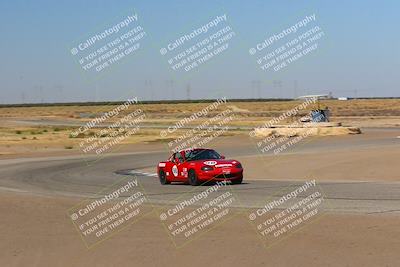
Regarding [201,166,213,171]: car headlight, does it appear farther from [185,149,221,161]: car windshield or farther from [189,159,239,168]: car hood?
[185,149,221,161]: car windshield

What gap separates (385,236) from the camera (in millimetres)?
11547

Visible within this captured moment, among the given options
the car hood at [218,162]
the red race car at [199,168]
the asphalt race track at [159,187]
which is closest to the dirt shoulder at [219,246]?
the asphalt race track at [159,187]

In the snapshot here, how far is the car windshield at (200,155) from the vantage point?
24.8 metres

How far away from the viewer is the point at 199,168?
77.3 feet

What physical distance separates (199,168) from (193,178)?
485 millimetres

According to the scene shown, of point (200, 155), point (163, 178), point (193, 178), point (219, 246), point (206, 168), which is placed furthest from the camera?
point (163, 178)

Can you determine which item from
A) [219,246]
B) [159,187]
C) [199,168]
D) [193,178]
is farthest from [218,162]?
A: [219,246]

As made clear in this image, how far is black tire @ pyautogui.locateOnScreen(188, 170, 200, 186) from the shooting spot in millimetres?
23672

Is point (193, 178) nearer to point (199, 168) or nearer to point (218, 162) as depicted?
point (199, 168)

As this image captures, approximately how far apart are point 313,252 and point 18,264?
14.0 feet

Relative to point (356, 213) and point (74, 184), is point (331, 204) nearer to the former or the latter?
point (356, 213)

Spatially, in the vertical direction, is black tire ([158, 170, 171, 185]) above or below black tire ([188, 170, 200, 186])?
above

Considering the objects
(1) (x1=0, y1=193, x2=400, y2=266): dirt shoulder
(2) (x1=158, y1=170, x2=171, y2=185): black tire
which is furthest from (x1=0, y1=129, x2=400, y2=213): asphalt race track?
(1) (x1=0, y1=193, x2=400, y2=266): dirt shoulder

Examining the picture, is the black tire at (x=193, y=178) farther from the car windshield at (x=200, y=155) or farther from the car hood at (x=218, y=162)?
the car windshield at (x=200, y=155)
